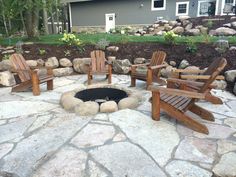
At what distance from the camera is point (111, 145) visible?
113 inches

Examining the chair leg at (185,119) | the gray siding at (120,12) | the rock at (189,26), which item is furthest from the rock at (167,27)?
the chair leg at (185,119)

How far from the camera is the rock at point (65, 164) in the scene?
2.40 m

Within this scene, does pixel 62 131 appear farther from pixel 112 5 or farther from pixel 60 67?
pixel 112 5

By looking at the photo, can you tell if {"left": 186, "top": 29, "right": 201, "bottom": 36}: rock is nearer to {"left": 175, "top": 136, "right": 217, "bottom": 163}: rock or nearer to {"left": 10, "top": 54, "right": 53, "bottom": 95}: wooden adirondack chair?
{"left": 10, "top": 54, "right": 53, "bottom": 95}: wooden adirondack chair

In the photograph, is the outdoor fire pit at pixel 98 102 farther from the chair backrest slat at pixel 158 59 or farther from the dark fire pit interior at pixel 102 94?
the chair backrest slat at pixel 158 59

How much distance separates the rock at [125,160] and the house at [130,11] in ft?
42.3

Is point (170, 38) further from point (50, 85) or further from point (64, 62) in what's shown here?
point (50, 85)

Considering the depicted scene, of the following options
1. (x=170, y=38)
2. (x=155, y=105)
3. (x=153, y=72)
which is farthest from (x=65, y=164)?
(x=170, y=38)

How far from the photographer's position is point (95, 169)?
8.04 ft

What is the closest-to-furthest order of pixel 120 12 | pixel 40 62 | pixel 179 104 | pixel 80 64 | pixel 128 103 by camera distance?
1. pixel 179 104
2. pixel 128 103
3. pixel 40 62
4. pixel 80 64
5. pixel 120 12

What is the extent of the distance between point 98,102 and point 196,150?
199 cm

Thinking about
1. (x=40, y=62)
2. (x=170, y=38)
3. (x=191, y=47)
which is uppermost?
(x=170, y=38)

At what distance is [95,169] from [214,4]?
14247mm

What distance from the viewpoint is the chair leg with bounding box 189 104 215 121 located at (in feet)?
11.5
